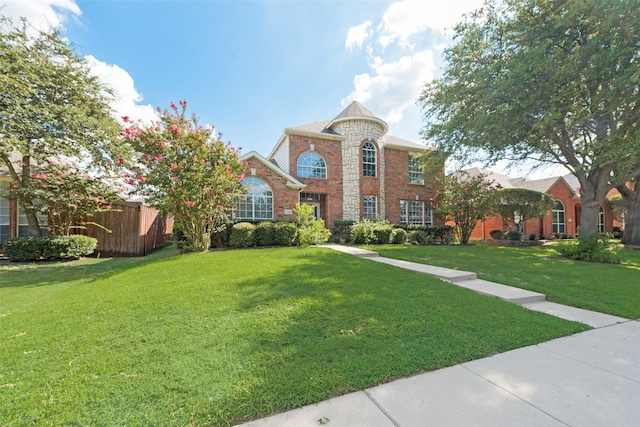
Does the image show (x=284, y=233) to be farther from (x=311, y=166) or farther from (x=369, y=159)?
(x=369, y=159)

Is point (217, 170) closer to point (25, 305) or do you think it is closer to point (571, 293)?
point (25, 305)

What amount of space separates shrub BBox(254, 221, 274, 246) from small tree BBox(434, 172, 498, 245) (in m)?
10.3

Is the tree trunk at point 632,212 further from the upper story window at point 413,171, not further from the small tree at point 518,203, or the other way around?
the upper story window at point 413,171

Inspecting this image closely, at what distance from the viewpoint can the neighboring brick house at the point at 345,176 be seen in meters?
13.2

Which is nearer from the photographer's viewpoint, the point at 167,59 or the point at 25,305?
the point at 25,305

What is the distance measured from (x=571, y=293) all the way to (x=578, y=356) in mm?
3364

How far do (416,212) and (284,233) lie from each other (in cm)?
996

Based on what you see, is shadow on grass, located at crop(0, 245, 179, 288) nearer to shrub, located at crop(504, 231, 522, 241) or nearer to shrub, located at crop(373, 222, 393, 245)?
shrub, located at crop(373, 222, 393, 245)

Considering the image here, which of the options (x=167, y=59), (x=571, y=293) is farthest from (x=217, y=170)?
(x=571, y=293)

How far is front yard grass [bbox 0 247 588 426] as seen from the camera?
196 cm

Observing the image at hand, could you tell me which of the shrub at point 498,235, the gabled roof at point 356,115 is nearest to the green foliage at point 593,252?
the shrub at point 498,235

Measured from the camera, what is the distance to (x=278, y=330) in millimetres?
3076

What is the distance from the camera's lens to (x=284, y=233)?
1135cm

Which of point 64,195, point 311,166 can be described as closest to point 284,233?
point 311,166
